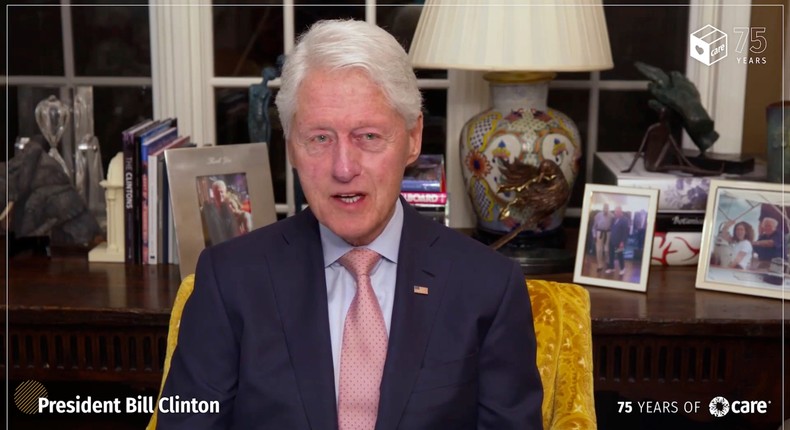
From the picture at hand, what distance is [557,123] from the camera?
87.0 inches

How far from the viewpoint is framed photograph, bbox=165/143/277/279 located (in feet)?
6.92

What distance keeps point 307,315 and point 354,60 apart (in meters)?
0.40

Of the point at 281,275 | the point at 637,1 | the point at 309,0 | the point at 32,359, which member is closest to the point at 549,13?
the point at 637,1

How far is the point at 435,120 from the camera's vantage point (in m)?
2.53

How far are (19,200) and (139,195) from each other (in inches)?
13.6

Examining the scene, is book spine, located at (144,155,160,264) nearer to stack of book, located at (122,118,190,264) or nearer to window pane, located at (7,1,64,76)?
stack of book, located at (122,118,190,264)

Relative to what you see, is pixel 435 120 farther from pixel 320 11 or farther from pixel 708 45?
pixel 708 45

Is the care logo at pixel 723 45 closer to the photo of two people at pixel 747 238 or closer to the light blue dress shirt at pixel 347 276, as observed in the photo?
the photo of two people at pixel 747 238

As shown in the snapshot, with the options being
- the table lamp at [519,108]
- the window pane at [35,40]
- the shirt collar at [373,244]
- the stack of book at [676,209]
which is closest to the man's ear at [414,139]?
the shirt collar at [373,244]

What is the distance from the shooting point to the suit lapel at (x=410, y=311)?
1.38 metres

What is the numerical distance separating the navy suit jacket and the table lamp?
2.16 feet

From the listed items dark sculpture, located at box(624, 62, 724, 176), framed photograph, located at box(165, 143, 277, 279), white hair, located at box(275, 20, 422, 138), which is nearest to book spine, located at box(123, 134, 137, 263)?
framed photograph, located at box(165, 143, 277, 279)

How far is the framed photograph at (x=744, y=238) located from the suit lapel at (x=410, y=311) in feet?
2.86

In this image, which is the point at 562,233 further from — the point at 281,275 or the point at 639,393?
the point at 281,275
